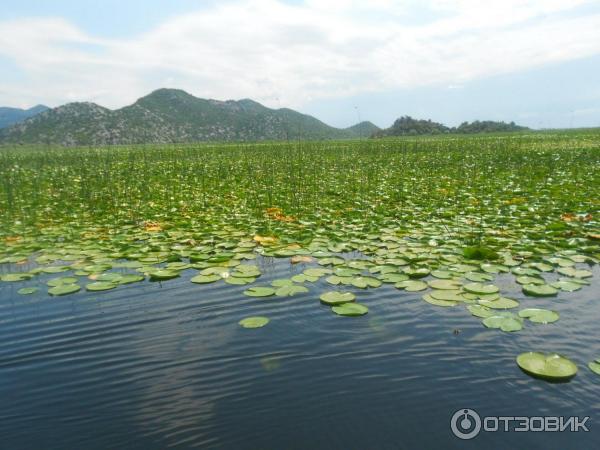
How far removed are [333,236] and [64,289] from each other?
363 centimetres

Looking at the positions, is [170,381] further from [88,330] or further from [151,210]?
[151,210]

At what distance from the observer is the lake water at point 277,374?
2.20 meters

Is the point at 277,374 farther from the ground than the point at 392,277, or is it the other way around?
the point at 392,277

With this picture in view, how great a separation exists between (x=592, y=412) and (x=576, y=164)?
47.5 ft

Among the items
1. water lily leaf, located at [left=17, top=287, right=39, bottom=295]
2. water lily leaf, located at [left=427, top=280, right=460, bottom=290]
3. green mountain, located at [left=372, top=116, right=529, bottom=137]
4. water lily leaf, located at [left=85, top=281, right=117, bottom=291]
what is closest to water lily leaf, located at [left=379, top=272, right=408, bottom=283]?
water lily leaf, located at [left=427, top=280, right=460, bottom=290]

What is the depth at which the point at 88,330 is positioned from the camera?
3.45 m

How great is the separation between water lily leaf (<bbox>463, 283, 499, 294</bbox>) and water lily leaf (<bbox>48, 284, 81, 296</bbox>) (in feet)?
13.7

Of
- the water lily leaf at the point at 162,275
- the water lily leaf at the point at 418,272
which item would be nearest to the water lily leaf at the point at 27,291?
the water lily leaf at the point at 162,275

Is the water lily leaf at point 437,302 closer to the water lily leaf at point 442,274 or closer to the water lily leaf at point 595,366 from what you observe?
the water lily leaf at point 442,274

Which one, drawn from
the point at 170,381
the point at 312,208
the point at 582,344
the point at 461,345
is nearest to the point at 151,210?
the point at 312,208

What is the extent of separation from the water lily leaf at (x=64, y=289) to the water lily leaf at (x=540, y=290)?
4734mm

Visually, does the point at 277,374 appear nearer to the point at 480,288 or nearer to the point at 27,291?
the point at 480,288

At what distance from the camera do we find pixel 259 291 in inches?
162

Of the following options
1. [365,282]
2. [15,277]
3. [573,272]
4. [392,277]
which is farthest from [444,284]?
[15,277]
